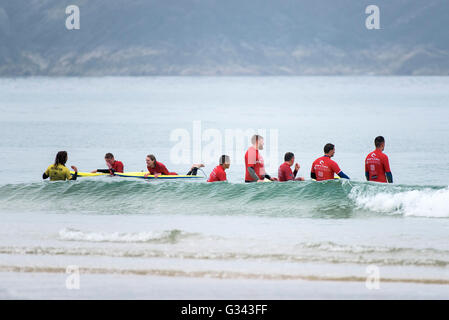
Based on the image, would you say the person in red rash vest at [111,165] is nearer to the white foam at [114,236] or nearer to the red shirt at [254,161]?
the red shirt at [254,161]

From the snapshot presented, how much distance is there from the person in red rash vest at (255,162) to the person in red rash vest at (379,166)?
2.48 meters

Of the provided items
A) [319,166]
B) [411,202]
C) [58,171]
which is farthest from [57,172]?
[411,202]

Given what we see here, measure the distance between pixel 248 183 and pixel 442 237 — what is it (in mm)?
5795

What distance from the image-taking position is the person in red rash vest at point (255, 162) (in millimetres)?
15781

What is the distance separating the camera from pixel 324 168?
1627 cm

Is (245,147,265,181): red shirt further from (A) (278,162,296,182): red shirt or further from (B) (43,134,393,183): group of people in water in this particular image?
(A) (278,162,296,182): red shirt

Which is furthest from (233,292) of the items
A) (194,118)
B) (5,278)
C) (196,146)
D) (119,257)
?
(194,118)

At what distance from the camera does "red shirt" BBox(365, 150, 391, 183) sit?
52.5 ft

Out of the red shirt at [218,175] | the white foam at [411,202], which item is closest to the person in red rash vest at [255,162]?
the red shirt at [218,175]

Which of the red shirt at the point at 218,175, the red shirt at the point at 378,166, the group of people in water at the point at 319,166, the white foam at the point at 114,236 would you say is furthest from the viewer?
the red shirt at the point at 218,175

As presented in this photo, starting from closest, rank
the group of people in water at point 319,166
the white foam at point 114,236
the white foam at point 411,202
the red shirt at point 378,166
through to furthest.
→ the white foam at point 114,236
the white foam at point 411,202
the group of people in water at point 319,166
the red shirt at point 378,166

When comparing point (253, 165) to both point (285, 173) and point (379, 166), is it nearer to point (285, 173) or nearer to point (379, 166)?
point (285, 173)

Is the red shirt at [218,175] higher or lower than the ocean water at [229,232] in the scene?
higher

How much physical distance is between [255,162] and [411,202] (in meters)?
3.69
